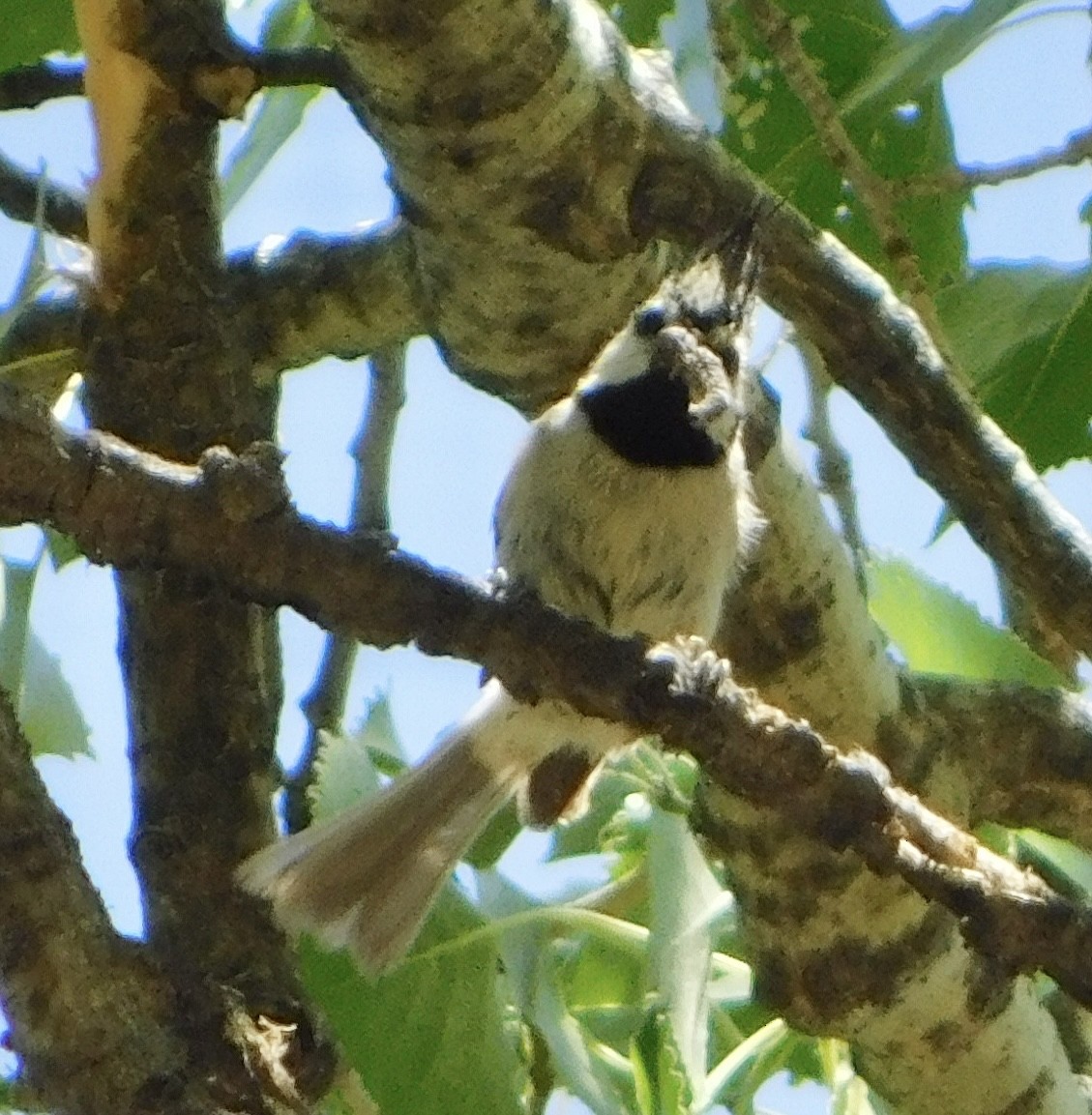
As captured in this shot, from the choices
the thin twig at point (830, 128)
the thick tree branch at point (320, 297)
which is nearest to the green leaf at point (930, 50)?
the thin twig at point (830, 128)

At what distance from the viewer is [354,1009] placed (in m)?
1.29

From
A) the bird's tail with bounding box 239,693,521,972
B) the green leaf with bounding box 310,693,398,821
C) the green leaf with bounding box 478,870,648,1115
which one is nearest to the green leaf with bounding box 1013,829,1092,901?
the green leaf with bounding box 478,870,648,1115

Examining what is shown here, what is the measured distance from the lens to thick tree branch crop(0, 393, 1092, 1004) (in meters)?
0.91

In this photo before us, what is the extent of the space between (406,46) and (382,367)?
2.86 feet

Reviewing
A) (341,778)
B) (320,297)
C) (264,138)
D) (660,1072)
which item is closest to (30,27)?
Result: (264,138)

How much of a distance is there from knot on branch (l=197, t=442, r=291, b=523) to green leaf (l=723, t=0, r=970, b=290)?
2.13 feet

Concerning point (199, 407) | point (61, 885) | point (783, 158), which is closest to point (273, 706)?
point (199, 407)

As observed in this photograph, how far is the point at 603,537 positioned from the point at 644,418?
4.4 inches

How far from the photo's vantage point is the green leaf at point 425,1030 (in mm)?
1260

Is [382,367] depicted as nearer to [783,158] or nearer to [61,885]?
[783,158]

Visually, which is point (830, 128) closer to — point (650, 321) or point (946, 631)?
point (650, 321)

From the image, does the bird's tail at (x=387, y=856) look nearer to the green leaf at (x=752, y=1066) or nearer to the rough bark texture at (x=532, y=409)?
the rough bark texture at (x=532, y=409)

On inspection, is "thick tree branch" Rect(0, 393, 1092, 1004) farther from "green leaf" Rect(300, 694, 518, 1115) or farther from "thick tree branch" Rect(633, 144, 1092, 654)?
"green leaf" Rect(300, 694, 518, 1115)

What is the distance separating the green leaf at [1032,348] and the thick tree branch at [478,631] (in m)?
0.56
